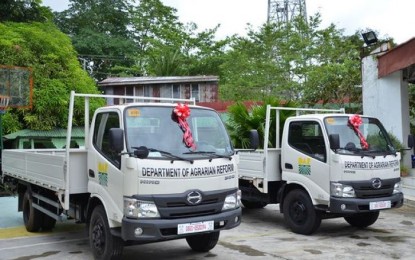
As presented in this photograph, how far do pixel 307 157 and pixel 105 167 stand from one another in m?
3.52

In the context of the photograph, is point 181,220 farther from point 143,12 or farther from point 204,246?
point 143,12

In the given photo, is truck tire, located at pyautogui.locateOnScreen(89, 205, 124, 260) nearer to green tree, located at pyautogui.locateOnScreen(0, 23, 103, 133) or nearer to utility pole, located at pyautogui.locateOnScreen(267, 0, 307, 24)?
green tree, located at pyautogui.locateOnScreen(0, 23, 103, 133)

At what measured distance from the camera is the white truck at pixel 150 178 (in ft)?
16.4

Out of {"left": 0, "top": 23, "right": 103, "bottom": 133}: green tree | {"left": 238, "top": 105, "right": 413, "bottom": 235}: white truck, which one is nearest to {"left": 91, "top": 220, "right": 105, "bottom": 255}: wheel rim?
{"left": 238, "top": 105, "right": 413, "bottom": 235}: white truck

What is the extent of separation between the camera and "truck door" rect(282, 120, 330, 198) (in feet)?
23.9

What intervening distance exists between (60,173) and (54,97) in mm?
10207

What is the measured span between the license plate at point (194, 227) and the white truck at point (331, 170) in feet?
5.17

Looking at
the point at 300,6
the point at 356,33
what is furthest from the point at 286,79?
the point at 300,6

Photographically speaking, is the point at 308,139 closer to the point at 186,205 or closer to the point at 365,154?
the point at 365,154

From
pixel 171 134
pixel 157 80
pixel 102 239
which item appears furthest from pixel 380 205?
pixel 157 80

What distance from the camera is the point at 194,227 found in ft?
16.8

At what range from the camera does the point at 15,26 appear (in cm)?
1769

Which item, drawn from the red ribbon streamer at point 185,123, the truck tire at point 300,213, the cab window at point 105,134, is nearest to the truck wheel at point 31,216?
the cab window at point 105,134

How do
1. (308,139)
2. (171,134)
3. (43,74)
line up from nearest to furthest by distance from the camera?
(171,134) < (308,139) < (43,74)
